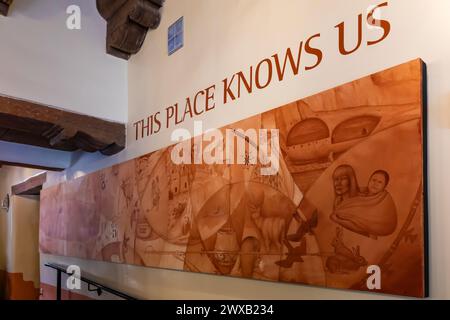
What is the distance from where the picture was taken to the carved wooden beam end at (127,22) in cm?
319

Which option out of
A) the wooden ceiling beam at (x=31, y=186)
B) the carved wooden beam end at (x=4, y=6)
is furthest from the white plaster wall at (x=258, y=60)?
the wooden ceiling beam at (x=31, y=186)

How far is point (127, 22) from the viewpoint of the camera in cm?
333

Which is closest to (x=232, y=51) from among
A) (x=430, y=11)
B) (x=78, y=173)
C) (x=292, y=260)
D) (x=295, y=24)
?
(x=295, y=24)

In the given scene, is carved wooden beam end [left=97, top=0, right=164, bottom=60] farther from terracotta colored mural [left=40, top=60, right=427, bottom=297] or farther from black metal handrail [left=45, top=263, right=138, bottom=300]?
black metal handrail [left=45, top=263, right=138, bottom=300]

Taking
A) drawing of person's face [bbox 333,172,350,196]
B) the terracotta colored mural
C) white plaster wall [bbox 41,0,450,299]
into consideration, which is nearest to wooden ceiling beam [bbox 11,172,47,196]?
white plaster wall [bbox 41,0,450,299]

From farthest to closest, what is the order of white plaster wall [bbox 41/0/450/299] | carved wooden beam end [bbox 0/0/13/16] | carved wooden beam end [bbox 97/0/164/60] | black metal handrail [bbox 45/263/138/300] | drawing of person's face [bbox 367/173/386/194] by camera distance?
carved wooden beam end [bbox 97/0/164/60] < black metal handrail [bbox 45/263/138/300] < carved wooden beam end [bbox 0/0/13/16] < drawing of person's face [bbox 367/173/386/194] < white plaster wall [bbox 41/0/450/299]

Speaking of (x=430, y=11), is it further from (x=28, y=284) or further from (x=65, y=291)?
(x=28, y=284)

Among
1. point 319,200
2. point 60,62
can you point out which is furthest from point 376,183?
point 60,62

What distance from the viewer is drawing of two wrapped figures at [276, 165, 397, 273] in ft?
4.98

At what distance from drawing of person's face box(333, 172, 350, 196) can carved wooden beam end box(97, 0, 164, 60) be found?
2251 mm

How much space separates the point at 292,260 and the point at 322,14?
4.07 ft

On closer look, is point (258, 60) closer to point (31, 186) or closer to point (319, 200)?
point (319, 200)

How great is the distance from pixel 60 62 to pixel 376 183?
284 cm

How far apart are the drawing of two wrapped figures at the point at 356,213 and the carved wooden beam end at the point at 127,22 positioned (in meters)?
2.29
